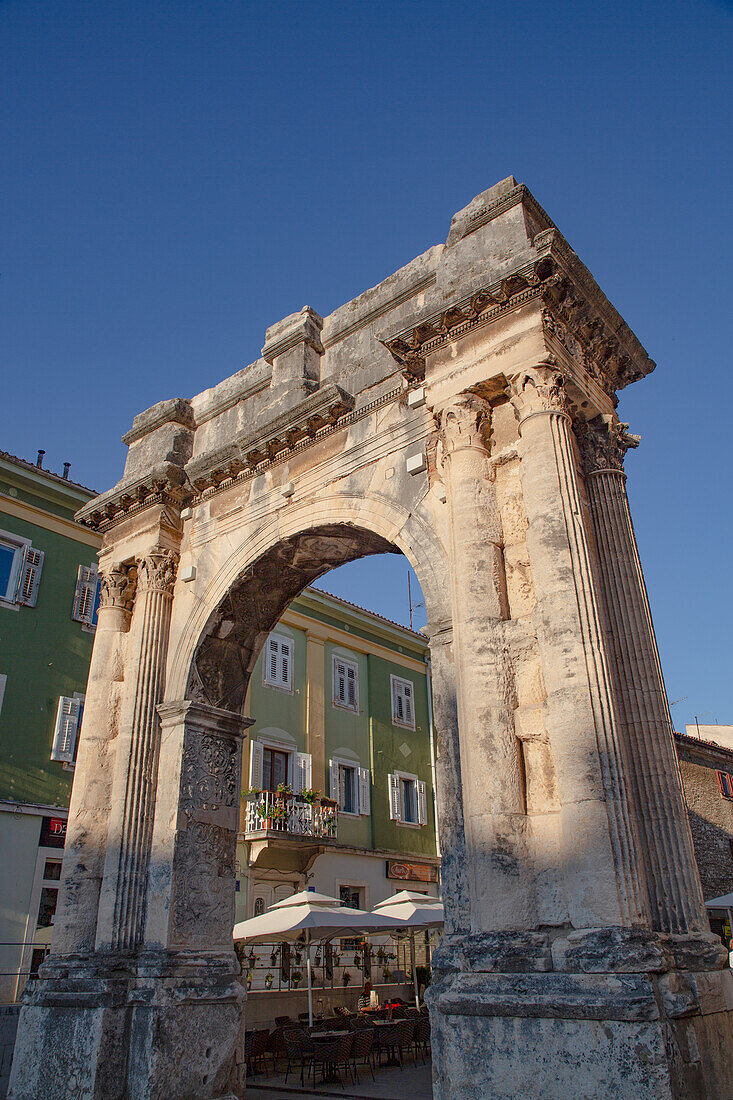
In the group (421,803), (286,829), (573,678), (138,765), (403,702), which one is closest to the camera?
(573,678)

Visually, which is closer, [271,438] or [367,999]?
[271,438]

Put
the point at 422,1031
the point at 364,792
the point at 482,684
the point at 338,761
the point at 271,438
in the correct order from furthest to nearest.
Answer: the point at 364,792 → the point at 338,761 → the point at 422,1031 → the point at 271,438 → the point at 482,684

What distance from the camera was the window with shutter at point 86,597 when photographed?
1541 centimetres

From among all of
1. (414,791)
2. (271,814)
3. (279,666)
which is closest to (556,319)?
(271,814)

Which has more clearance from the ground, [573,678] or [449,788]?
[573,678]

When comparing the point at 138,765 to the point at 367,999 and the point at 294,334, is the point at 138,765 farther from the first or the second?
the point at 367,999

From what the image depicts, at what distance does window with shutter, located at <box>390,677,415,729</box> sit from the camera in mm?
21298

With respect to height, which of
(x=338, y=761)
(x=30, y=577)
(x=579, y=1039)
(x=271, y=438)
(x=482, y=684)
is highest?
(x=30, y=577)

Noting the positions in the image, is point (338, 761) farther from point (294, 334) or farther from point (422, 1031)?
point (294, 334)

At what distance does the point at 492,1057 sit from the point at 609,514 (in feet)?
13.1

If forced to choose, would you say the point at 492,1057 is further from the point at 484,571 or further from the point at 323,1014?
the point at 323,1014

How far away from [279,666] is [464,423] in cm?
1269

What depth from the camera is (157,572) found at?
30.3 ft

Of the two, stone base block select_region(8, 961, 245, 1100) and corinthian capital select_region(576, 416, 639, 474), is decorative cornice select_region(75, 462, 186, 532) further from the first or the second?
stone base block select_region(8, 961, 245, 1100)
